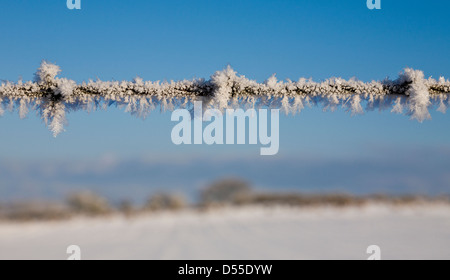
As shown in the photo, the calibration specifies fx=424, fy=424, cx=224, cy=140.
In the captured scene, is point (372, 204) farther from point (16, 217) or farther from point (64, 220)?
point (16, 217)

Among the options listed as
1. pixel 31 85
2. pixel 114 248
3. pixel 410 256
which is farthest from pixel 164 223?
pixel 31 85

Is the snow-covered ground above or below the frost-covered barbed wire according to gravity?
below

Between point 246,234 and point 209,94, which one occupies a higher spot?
point 209,94

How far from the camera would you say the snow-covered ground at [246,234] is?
13.8 m

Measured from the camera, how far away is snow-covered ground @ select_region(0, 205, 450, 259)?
1377 cm

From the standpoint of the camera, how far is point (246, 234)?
1672 centimetres

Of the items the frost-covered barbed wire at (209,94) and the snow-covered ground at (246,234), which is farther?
the snow-covered ground at (246,234)

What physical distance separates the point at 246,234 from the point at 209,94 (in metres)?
16.2

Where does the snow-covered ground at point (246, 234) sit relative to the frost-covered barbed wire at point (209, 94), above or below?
below

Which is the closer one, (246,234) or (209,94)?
(209,94)

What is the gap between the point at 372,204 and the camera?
655 inches

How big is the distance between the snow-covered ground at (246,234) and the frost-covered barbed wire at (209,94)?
12.2m

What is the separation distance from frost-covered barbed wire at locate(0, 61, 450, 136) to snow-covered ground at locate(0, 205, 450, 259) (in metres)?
12.2
